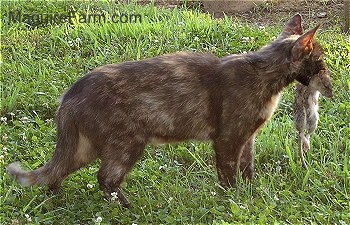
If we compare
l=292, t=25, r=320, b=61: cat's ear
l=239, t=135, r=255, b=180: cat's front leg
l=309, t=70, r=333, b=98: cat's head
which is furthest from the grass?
l=292, t=25, r=320, b=61: cat's ear

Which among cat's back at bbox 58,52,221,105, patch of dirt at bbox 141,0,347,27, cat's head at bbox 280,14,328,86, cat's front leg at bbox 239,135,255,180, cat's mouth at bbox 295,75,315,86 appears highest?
cat's head at bbox 280,14,328,86

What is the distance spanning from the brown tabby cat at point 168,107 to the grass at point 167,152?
19 centimetres

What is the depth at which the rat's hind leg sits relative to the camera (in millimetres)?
4000

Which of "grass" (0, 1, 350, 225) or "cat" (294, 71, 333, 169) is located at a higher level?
"cat" (294, 71, 333, 169)

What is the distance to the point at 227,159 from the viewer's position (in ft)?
13.6

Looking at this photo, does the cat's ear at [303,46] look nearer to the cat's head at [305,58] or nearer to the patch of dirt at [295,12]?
the cat's head at [305,58]

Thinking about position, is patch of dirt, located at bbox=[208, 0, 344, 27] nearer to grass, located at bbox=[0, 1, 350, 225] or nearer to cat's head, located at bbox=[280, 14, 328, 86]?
grass, located at bbox=[0, 1, 350, 225]

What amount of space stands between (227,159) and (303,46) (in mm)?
902

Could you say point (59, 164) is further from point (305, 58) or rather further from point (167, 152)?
point (305, 58)

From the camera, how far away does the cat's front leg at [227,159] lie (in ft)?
13.5

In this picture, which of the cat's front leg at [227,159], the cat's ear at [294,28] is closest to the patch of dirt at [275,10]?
the cat's ear at [294,28]

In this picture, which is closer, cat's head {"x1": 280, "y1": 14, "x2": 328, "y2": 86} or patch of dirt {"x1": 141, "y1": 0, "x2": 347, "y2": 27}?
cat's head {"x1": 280, "y1": 14, "x2": 328, "y2": 86}

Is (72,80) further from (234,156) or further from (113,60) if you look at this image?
(234,156)

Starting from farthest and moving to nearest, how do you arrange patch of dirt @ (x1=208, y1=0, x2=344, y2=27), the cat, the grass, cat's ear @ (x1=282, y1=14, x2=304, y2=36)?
patch of dirt @ (x1=208, y1=0, x2=344, y2=27)
cat's ear @ (x1=282, y1=14, x2=304, y2=36)
the cat
the grass
